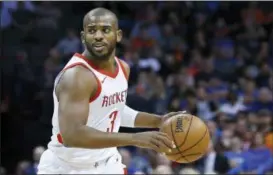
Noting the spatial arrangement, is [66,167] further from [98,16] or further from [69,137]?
[98,16]

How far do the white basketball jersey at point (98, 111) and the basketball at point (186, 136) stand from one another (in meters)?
0.40

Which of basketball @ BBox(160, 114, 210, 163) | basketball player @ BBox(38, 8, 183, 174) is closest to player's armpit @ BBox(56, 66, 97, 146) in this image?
basketball player @ BBox(38, 8, 183, 174)

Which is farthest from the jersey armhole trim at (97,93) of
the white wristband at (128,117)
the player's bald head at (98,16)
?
the white wristband at (128,117)

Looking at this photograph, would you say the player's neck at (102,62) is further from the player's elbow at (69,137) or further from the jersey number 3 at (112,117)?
the player's elbow at (69,137)

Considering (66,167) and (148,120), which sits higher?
(148,120)

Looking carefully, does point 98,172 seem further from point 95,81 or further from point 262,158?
point 262,158

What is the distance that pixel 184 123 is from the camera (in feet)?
16.7

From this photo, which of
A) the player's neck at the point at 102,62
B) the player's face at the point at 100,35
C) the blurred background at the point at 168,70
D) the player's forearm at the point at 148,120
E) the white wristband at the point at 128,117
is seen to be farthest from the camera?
the blurred background at the point at 168,70

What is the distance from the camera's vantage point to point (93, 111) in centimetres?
498

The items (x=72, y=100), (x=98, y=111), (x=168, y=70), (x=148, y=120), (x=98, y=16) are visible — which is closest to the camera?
(x=72, y=100)

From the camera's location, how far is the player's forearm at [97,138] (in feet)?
15.0

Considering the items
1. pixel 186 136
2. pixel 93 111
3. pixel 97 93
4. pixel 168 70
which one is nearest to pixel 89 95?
pixel 97 93

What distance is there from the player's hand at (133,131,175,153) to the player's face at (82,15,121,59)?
754mm

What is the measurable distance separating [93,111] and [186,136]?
710mm
